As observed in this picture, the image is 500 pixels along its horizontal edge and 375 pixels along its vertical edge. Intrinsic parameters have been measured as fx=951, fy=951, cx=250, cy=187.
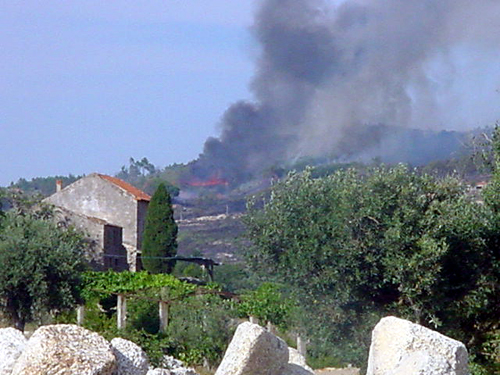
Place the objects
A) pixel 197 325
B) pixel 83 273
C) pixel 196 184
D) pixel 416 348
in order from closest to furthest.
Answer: pixel 416 348
pixel 197 325
pixel 83 273
pixel 196 184

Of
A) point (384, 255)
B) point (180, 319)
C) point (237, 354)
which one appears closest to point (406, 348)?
point (237, 354)

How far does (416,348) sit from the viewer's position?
10.5 metres

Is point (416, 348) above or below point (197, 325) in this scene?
above

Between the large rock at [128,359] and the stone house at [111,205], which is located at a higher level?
the large rock at [128,359]

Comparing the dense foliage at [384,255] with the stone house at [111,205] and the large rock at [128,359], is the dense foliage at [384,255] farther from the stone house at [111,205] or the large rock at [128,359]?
the stone house at [111,205]

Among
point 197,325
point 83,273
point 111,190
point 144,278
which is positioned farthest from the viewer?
point 111,190

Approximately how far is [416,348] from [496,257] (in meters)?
8.02

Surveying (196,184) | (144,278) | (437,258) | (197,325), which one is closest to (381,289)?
(437,258)

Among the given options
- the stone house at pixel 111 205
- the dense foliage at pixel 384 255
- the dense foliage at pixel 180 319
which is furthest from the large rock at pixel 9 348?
the stone house at pixel 111 205

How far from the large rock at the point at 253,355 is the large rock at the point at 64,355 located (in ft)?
5.44

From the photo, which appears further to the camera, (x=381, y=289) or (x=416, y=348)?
(x=381, y=289)

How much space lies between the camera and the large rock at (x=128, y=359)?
32.7 ft

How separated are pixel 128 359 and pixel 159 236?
1524 inches

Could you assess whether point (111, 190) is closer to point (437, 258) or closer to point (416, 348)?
point (437, 258)
